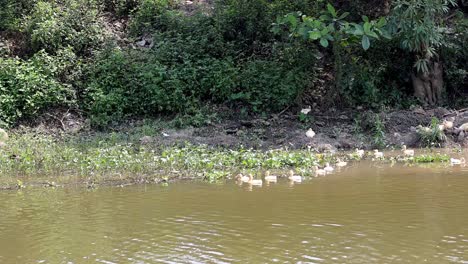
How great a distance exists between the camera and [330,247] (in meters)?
5.08

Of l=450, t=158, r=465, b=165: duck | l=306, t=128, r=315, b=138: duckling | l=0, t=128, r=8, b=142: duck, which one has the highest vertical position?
l=306, t=128, r=315, b=138: duckling

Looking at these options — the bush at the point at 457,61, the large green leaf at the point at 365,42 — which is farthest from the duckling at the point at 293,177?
the bush at the point at 457,61

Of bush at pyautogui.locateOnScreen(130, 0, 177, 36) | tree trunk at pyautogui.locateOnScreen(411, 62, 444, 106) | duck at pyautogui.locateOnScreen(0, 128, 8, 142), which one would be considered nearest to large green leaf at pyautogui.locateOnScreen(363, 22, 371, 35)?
tree trunk at pyautogui.locateOnScreen(411, 62, 444, 106)

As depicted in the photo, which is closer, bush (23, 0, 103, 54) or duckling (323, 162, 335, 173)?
duckling (323, 162, 335, 173)

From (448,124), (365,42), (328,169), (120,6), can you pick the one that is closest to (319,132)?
(365,42)

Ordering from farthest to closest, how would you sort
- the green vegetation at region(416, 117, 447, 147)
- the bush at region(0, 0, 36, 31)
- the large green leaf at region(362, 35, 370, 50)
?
1. the bush at region(0, 0, 36, 31)
2. the large green leaf at region(362, 35, 370, 50)
3. the green vegetation at region(416, 117, 447, 147)

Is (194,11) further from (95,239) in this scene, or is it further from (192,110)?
(95,239)

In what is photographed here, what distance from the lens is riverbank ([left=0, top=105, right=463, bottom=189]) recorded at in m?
8.81

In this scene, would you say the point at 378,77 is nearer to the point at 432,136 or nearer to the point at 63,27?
the point at 432,136

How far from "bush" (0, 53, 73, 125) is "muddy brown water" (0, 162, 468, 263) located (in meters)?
4.90

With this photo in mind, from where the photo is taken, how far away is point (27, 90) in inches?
489

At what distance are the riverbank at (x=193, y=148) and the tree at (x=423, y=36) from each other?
3.12ft

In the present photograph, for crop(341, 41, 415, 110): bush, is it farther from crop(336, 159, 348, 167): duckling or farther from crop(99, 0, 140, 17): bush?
crop(99, 0, 140, 17): bush

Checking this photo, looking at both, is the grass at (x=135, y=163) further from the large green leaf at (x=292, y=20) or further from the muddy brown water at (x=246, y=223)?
the large green leaf at (x=292, y=20)
